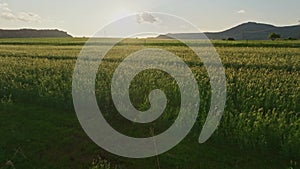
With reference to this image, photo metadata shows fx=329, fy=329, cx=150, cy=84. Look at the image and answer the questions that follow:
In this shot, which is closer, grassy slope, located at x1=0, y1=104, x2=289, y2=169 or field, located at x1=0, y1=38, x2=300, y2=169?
grassy slope, located at x1=0, y1=104, x2=289, y2=169

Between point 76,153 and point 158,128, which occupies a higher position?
point 158,128

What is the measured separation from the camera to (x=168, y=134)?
786cm

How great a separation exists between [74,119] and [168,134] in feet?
9.46

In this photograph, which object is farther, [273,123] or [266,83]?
[266,83]

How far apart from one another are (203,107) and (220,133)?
1.43m

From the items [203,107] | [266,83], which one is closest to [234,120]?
[203,107]

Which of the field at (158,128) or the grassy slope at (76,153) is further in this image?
the field at (158,128)

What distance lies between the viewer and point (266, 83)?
1059 cm

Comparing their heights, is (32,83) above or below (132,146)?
above

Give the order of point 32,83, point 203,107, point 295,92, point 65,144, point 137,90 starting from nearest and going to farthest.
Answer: point 65,144 → point 203,107 → point 295,92 → point 137,90 → point 32,83

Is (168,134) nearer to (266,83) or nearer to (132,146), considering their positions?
(132,146)

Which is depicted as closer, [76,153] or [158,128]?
[76,153]

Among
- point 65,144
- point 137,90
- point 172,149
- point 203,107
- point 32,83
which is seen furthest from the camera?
point 32,83

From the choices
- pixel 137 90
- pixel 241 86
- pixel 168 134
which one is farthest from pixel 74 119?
pixel 241 86
